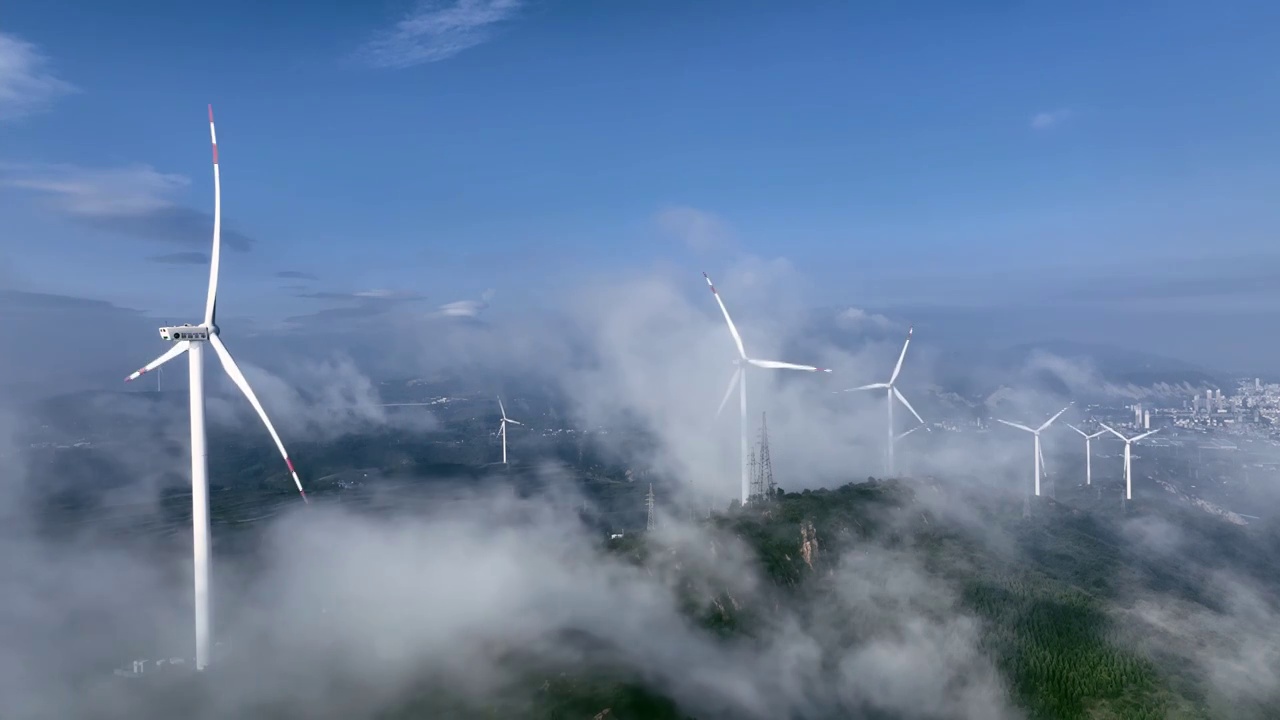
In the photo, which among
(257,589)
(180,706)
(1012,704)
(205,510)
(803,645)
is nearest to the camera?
(205,510)

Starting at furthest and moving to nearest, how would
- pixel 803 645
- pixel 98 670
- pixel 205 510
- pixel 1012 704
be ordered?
1. pixel 803 645
2. pixel 1012 704
3. pixel 98 670
4. pixel 205 510

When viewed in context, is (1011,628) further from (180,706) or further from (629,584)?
(180,706)

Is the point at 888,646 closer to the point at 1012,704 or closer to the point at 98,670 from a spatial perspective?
the point at 1012,704

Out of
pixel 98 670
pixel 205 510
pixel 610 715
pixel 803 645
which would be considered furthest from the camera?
pixel 803 645

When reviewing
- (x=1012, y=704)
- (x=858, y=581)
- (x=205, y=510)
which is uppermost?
(x=205, y=510)

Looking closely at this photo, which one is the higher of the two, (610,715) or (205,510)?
(205,510)

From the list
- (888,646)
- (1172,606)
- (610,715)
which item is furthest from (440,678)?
(1172,606)

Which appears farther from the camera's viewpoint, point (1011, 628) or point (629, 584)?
point (629, 584)

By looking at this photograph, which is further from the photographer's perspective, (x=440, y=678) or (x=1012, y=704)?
(x=1012, y=704)

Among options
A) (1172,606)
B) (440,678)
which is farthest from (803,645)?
(1172,606)
